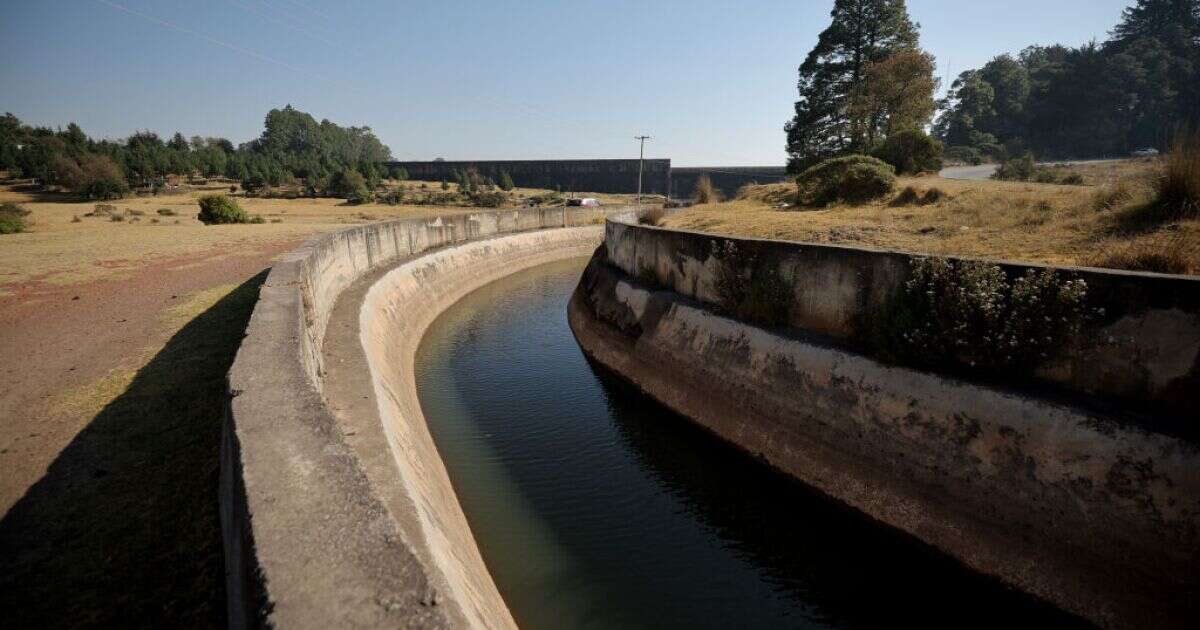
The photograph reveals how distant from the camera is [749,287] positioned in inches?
413

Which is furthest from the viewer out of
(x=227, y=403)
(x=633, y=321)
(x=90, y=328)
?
(x=633, y=321)

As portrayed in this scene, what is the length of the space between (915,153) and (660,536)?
2297cm

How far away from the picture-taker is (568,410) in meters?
11.5

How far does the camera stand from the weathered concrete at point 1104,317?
5488 millimetres

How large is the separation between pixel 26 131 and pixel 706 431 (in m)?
134

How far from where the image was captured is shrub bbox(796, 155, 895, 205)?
17.4 m

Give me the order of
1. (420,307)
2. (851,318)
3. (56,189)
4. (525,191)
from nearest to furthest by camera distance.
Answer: (851,318) → (420,307) → (56,189) → (525,191)

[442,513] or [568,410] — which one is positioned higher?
[442,513]

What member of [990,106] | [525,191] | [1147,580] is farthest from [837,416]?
[525,191]

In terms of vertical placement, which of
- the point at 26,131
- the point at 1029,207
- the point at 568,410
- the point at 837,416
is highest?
the point at 26,131

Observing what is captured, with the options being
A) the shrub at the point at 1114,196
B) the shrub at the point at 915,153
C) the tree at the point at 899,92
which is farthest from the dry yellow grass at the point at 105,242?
the tree at the point at 899,92

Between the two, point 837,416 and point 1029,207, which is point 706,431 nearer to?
point 837,416

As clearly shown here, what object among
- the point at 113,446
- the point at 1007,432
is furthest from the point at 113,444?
the point at 1007,432

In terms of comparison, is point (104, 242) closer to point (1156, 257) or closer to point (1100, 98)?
point (1156, 257)
